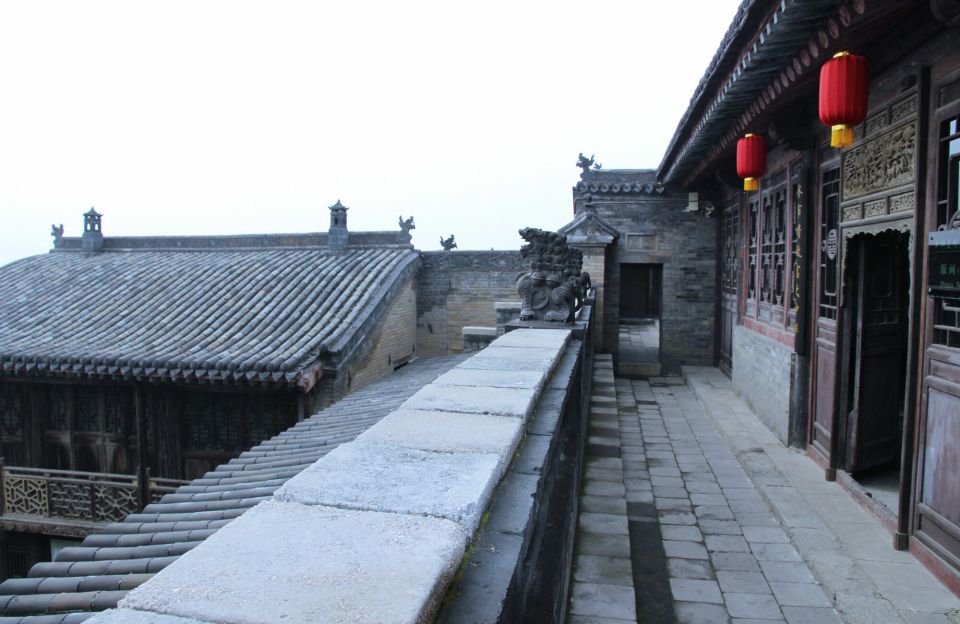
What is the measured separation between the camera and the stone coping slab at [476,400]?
2549 mm

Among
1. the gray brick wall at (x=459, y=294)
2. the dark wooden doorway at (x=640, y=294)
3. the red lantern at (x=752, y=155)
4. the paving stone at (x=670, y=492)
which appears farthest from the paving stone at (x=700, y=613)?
the dark wooden doorway at (x=640, y=294)

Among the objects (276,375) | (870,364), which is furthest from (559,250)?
(276,375)

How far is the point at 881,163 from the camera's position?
4.43m

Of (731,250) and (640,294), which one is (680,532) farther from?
(640,294)

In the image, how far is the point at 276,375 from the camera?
8406mm

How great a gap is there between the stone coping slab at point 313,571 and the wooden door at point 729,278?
8.88 m

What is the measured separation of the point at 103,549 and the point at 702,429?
675cm

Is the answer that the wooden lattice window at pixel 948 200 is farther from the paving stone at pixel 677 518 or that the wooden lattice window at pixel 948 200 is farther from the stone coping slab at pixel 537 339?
the stone coping slab at pixel 537 339

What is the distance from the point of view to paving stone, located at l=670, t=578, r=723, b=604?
3.72 metres

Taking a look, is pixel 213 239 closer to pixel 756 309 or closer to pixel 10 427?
pixel 10 427

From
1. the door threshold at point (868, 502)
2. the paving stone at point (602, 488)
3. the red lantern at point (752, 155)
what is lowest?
the paving stone at point (602, 488)

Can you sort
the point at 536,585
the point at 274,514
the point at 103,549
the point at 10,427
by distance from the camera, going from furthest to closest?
the point at 10,427
the point at 103,549
the point at 536,585
the point at 274,514

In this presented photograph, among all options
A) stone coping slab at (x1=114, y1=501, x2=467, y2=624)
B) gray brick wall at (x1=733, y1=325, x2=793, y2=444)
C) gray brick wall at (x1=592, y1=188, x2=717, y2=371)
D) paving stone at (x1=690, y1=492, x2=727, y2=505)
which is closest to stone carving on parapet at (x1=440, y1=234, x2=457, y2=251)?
gray brick wall at (x1=592, y1=188, x2=717, y2=371)

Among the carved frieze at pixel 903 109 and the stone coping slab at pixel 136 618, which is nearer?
the stone coping slab at pixel 136 618
